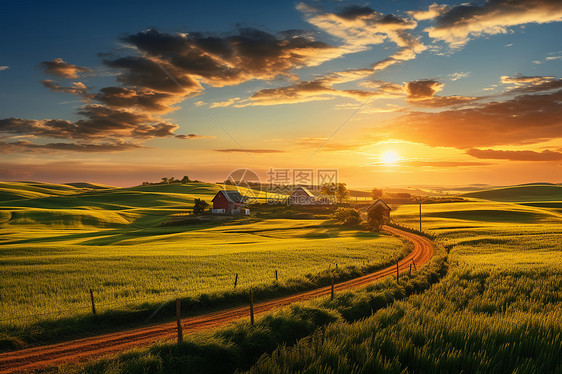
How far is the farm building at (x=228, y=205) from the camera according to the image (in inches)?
3816

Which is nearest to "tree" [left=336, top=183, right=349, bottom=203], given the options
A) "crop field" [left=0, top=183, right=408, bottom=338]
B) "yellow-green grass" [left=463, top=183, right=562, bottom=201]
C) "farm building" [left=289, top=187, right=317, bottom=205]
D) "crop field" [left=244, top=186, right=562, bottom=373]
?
"farm building" [left=289, top=187, right=317, bottom=205]

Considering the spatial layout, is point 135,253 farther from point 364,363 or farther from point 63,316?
point 364,363

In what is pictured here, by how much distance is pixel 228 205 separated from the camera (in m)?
97.4

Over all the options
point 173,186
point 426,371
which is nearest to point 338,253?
point 426,371

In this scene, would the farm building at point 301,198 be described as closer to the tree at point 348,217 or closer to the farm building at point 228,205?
the farm building at point 228,205

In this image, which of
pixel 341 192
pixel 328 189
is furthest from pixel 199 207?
pixel 328 189

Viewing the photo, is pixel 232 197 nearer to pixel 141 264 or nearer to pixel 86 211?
pixel 86 211

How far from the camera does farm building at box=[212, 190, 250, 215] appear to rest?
96.9 metres

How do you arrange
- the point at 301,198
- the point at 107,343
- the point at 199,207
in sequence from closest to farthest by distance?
the point at 107,343, the point at 199,207, the point at 301,198

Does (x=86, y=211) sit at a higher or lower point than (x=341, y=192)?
lower

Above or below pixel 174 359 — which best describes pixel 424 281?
below

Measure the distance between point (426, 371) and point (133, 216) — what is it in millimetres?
95151

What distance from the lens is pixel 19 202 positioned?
109562mm

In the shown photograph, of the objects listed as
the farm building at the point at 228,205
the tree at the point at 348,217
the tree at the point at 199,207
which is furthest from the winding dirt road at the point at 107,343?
the farm building at the point at 228,205
